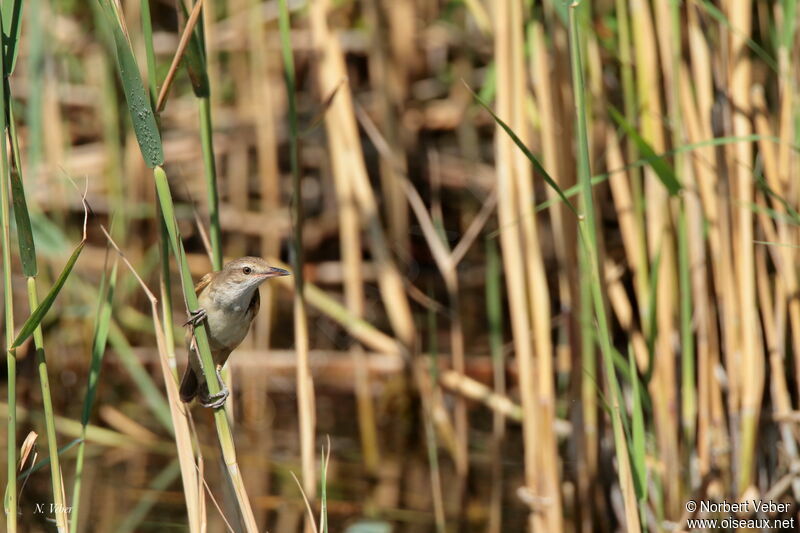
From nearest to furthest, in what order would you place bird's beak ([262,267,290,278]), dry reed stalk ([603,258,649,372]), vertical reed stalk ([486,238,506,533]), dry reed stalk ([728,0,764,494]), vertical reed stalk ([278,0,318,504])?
vertical reed stalk ([278,0,318,504])
bird's beak ([262,267,290,278])
dry reed stalk ([728,0,764,494])
dry reed stalk ([603,258,649,372])
vertical reed stalk ([486,238,506,533])

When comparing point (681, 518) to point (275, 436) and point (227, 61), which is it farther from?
point (227, 61)

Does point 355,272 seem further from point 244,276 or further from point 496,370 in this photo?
point 244,276

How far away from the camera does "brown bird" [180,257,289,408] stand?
2.40 meters

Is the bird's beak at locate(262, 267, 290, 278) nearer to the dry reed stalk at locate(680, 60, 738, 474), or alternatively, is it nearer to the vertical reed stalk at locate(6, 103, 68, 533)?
the vertical reed stalk at locate(6, 103, 68, 533)

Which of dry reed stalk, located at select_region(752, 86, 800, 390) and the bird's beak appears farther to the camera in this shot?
dry reed stalk, located at select_region(752, 86, 800, 390)

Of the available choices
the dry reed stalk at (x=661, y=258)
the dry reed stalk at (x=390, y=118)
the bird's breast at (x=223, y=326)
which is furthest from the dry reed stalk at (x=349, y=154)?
the bird's breast at (x=223, y=326)

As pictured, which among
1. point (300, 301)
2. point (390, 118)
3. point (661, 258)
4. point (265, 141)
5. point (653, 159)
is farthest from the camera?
point (265, 141)

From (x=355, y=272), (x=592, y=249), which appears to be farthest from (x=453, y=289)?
(x=592, y=249)

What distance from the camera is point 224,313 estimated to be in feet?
7.94

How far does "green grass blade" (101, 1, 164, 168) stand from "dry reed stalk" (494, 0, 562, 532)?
52.8 inches

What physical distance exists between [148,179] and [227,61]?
41.3 inches

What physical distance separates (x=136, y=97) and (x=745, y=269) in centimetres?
184

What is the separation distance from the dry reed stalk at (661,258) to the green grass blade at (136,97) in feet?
5.35

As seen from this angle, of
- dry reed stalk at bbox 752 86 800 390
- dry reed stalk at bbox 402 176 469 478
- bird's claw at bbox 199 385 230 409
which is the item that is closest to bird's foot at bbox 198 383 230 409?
bird's claw at bbox 199 385 230 409
